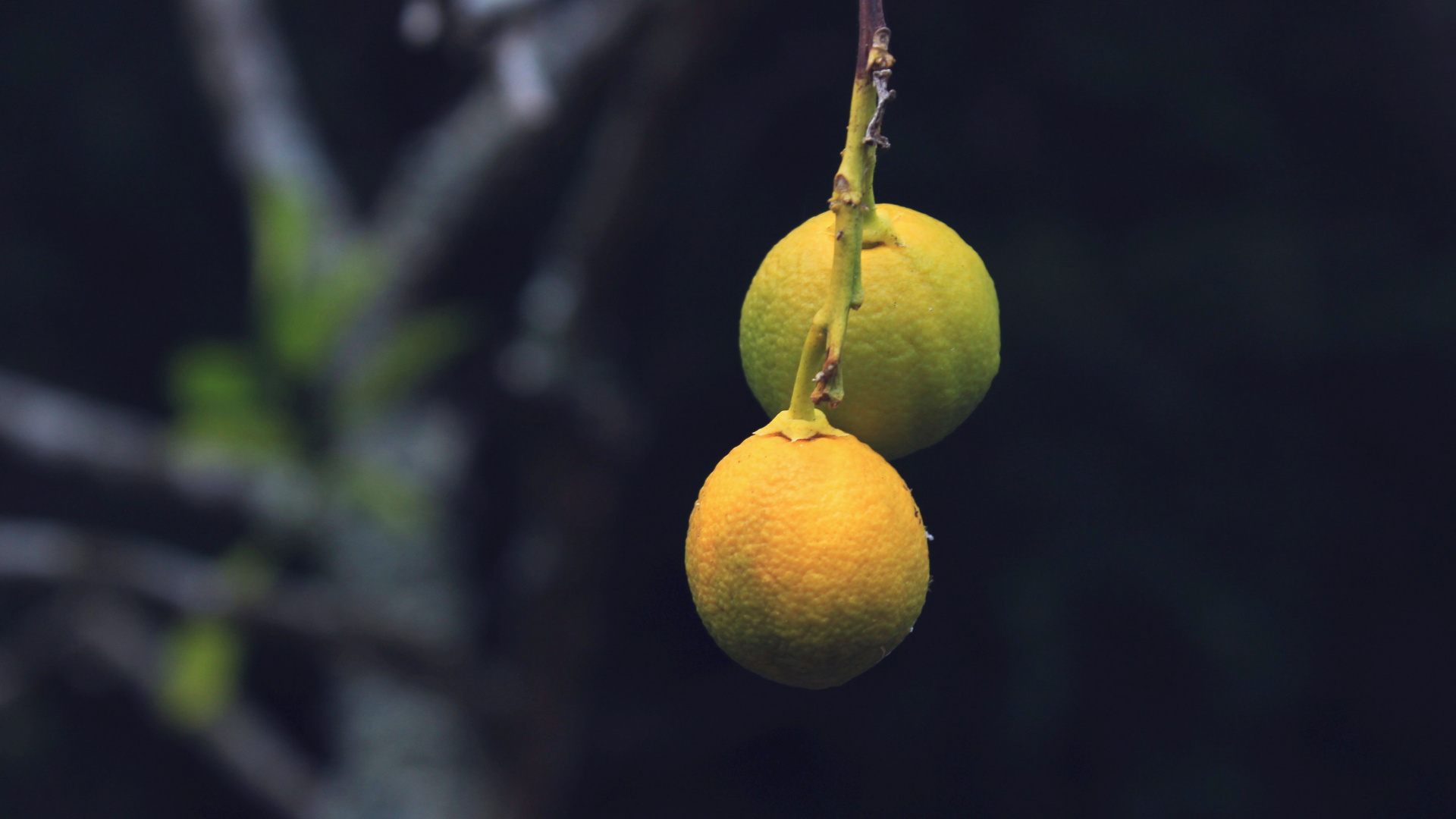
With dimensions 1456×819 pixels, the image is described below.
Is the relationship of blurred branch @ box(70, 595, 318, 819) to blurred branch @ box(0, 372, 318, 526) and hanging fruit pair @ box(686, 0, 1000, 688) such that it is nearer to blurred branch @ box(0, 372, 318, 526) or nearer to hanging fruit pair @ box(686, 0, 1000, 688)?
blurred branch @ box(0, 372, 318, 526)

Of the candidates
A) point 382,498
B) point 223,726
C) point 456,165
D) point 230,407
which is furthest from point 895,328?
point 223,726

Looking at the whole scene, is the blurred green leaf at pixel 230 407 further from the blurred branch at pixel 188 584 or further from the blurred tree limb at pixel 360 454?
the blurred branch at pixel 188 584

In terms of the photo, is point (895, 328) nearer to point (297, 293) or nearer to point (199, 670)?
point (297, 293)

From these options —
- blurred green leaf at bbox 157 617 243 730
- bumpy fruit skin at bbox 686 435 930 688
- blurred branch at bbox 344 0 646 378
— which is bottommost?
bumpy fruit skin at bbox 686 435 930 688

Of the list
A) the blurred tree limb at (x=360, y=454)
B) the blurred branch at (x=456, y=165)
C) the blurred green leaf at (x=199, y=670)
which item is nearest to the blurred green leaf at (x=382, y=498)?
the blurred tree limb at (x=360, y=454)

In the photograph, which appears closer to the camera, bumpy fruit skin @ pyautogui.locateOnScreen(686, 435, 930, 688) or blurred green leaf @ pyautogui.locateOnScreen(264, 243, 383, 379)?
bumpy fruit skin @ pyautogui.locateOnScreen(686, 435, 930, 688)

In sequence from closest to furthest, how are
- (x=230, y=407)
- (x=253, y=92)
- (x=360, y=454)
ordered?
1. (x=230, y=407)
2. (x=360, y=454)
3. (x=253, y=92)

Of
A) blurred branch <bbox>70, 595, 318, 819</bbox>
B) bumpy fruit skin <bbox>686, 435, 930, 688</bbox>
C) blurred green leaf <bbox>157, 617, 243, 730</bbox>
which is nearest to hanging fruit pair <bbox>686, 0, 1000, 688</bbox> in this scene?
bumpy fruit skin <bbox>686, 435, 930, 688</bbox>
